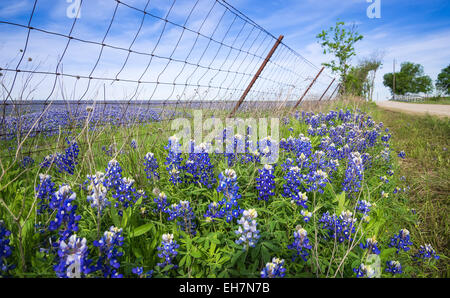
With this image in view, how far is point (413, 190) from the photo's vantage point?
2.87 meters

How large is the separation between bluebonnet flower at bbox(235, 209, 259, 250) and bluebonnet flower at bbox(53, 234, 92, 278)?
28.6 inches

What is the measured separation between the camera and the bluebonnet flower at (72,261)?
99cm

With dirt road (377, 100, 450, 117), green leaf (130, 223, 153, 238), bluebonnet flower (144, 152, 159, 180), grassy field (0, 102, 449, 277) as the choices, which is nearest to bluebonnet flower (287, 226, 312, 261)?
grassy field (0, 102, 449, 277)

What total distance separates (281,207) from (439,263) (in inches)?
50.5

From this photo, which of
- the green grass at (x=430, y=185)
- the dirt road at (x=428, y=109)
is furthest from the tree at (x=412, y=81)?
the green grass at (x=430, y=185)

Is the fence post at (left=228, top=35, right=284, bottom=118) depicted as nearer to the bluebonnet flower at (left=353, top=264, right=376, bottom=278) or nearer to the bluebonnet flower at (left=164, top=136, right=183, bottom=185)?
the bluebonnet flower at (left=164, top=136, right=183, bottom=185)

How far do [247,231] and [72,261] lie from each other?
86 cm

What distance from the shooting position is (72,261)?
1012mm

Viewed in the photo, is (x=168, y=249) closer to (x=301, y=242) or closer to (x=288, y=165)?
(x=301, y=242)

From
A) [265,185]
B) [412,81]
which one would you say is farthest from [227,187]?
[412,81]

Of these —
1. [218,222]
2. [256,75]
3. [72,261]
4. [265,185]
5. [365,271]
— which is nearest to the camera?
[72,261]

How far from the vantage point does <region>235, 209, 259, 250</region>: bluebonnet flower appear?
1275mm
